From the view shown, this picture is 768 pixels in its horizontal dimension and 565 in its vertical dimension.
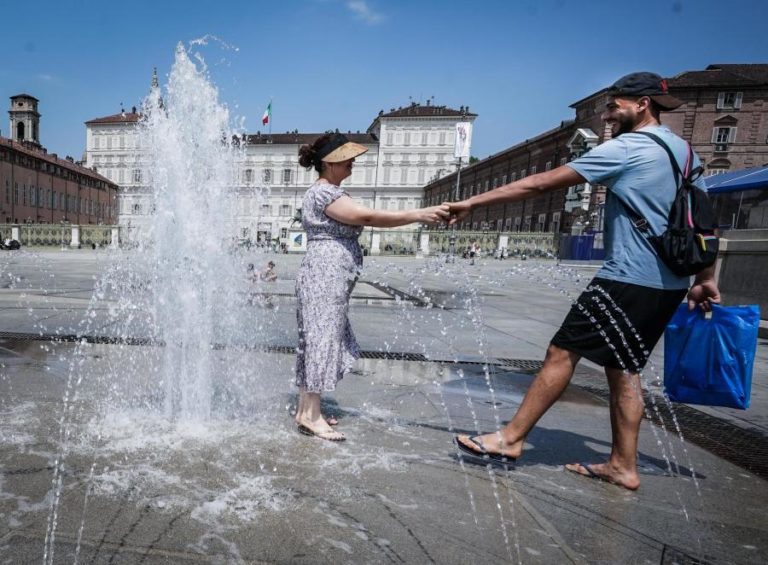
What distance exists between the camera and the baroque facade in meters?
74.9

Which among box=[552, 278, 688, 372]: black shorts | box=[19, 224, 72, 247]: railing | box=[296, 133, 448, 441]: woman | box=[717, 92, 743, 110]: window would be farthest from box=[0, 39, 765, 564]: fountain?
box=[19, 224, 72, 247]: railing

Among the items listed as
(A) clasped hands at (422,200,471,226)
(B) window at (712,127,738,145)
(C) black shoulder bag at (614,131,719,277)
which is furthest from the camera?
(B) window at (712,127,738,145)

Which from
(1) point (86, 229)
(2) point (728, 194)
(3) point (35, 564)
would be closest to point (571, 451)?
(3) point (35, 564)

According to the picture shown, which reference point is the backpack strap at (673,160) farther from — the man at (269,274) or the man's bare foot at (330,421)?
the man at (269,274)

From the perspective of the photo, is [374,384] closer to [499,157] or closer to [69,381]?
[69,381]

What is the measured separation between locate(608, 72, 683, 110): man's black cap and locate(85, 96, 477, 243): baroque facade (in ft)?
239

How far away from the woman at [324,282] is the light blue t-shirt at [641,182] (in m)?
0.93

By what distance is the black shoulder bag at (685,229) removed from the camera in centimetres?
214

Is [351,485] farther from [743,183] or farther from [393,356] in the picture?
[743,183]

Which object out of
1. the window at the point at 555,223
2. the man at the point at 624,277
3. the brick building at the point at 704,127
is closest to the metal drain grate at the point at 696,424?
the man at the point at 624,277

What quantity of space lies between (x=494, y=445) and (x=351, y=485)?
804mm

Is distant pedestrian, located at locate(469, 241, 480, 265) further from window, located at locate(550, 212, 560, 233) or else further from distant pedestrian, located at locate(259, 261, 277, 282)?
distant pedestrian, located at locate(259, 261, 277, 282)

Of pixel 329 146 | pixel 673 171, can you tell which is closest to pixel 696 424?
pixel 673 171

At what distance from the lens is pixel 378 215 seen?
2.57 m
